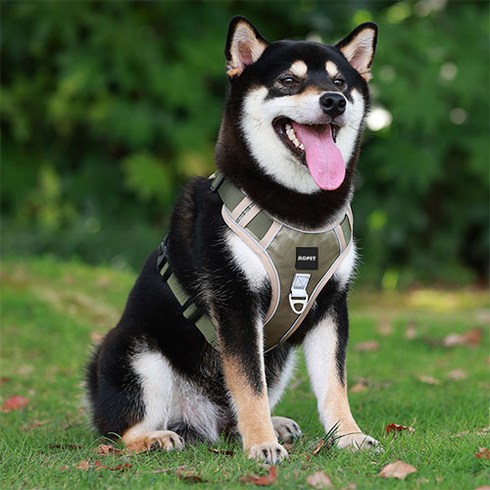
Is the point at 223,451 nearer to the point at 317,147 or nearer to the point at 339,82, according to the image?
the point at 317,147

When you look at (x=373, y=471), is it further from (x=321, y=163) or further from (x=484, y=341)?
(x=484, y=341)

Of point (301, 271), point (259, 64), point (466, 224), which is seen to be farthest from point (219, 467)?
point (466, 224)

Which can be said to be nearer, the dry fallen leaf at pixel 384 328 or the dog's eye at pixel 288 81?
the dog's eye at pixel 288 81

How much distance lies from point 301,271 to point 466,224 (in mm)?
8488

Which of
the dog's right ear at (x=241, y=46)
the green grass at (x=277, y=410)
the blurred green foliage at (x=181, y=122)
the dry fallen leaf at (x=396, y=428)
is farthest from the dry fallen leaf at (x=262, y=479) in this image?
the blurred green foliage at (x=181, y=122)

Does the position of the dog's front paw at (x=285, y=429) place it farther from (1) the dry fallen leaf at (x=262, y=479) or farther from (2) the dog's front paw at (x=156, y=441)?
(1) the dry fallen leaf at (x=262, y=479)

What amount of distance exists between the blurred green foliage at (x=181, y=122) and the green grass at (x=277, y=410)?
1509mm

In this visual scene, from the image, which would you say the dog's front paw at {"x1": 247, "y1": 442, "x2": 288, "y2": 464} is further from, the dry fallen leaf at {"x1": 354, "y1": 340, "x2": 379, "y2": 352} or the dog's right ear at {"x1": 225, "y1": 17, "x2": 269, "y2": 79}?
the dry fallen leaf at {"x1": 354, "y1": 340, "x2": 379, "y2": 352}

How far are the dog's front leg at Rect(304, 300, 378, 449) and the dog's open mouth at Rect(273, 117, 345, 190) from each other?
610 millimetres

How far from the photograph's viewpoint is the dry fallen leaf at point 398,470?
3.40m

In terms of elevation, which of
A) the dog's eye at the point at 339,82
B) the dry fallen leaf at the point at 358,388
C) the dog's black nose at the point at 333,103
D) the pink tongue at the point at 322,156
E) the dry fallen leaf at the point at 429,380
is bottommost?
the dry fallen leaf at the point at 429,380

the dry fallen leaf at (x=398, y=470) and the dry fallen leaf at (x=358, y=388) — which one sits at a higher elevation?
the dry fallen leaf at (x=398, y=470)

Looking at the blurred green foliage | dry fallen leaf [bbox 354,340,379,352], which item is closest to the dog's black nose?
dry fallen leaf [bbox 354,340,379,352]

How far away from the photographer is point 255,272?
12.7ft
